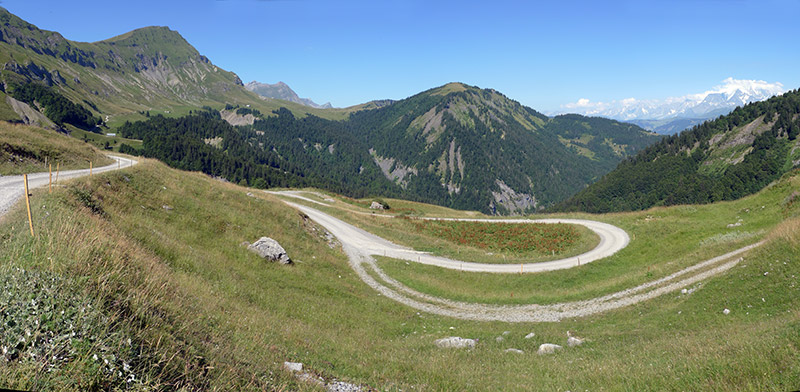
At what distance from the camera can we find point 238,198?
33.3m

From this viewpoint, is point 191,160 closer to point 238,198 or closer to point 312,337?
point 238,198

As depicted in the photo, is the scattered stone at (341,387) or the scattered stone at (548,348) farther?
the scattered stone at (548,348)

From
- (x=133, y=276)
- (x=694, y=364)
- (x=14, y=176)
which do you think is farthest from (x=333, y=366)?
(x=14, y=176)

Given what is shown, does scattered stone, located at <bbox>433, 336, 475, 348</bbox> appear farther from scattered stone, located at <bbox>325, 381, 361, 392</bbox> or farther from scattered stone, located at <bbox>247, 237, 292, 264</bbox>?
scattered stone, located at <bbox>247, 237, 292, 264</bbox>

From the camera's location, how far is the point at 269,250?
24.3 meters

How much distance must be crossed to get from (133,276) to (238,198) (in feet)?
90.2

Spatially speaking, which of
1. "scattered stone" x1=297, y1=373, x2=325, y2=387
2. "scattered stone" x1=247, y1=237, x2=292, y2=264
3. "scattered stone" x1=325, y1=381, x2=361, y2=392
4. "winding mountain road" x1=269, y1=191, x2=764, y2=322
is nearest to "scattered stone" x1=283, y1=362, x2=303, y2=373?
"scattered stone" x1=297, y1=373, x2=325, y2=387

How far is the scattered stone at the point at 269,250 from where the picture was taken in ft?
78.6

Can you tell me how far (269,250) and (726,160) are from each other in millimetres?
215262

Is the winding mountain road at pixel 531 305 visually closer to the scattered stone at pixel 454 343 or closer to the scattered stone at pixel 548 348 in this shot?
the scattered stone at pixel 548 348

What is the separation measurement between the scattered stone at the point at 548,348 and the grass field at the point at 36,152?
32387 mm

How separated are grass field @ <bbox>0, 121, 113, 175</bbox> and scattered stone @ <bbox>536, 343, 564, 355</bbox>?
106ft

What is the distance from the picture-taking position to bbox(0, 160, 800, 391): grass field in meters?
5.33

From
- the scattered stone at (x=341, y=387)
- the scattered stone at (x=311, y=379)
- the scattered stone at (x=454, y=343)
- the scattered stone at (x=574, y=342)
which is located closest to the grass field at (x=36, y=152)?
the scattered stone at (x=311, y=379)
